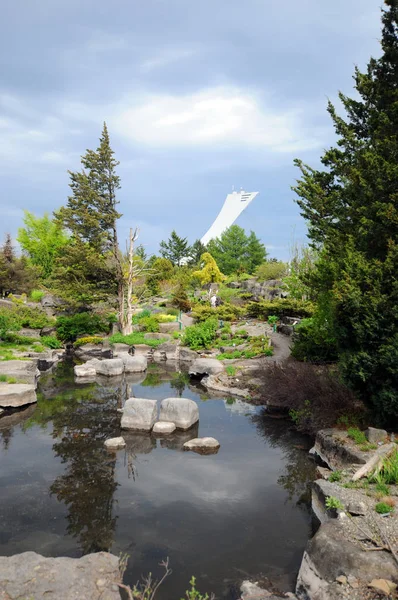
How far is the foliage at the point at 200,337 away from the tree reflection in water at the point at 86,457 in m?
8.27

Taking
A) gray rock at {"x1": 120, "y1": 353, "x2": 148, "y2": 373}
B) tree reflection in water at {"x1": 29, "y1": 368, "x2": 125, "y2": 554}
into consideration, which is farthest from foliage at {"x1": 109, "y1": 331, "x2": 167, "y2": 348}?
tree reflection in water at {"x1": 29, "y1": 368, "x2": 125, "y2": 554}

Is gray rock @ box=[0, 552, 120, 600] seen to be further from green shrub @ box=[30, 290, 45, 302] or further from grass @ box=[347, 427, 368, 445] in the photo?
green shrub @ box=[30, 290, 45, 302]

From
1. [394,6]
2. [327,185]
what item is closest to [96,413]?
[327,185]

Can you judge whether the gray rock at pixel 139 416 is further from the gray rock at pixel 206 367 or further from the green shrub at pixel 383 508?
the gray rock at pixel 206 367

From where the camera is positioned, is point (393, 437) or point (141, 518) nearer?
point (141, 518)

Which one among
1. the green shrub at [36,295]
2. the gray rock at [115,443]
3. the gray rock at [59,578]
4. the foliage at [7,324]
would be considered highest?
the green shrub at [36,295]

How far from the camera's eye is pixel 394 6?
9.94m

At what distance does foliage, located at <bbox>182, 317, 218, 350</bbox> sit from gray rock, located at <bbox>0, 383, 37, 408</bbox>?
11456 millimetres

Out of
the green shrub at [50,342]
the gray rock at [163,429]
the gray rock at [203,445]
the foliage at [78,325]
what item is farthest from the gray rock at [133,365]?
the gray rock at [203,445]

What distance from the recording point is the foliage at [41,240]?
1807 inches

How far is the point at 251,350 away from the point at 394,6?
14.9m

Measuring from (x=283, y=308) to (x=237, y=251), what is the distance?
33379 mm

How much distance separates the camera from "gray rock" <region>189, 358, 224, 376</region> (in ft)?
60.4

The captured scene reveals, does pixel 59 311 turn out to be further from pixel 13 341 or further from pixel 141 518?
pixel 141 518
